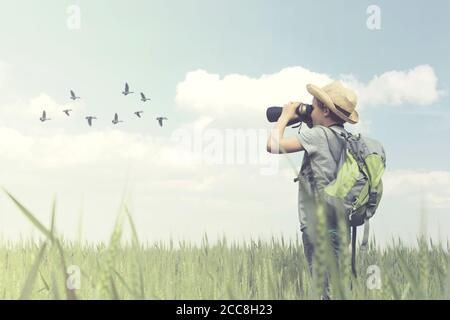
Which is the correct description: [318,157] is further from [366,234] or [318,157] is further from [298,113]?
[366,234]

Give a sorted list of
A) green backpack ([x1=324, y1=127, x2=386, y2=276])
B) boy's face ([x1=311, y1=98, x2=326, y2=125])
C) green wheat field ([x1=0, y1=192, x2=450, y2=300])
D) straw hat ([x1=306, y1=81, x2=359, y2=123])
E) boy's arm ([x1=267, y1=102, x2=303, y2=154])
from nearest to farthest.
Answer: green wheat field ([x1=0, y1=192, x2=450, y2=300]) < green backpack ([x1=324, y1=127, x2=386, y2=276]) < boy's arm ([x1=267, y1=102, x2=303, y2=154]) < straw hat ([x1=306, y1=81, x2=359, y2=123]) < boy's face ([x1=311, y1=98, x2=326, y2=125])

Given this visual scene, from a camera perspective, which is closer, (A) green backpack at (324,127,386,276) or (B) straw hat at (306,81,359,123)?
(A) green backpack at (324,127,386,276)

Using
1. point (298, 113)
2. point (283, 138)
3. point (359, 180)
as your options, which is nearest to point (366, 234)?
point (359, 180)

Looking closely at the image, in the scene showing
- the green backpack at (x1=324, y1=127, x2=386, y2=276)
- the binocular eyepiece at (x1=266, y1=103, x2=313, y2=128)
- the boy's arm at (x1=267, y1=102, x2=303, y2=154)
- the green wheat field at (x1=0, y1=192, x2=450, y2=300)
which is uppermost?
the binocular eyepiece at (x1=266, y1=103, x2=313, y2=128)

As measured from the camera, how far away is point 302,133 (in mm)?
4211

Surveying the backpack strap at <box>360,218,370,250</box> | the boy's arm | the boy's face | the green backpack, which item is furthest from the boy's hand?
the backpack strap at <box>360,218,370,250</box>

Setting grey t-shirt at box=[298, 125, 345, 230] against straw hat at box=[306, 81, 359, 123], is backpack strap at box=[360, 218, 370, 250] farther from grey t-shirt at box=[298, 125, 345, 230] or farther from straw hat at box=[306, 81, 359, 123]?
straw hat at box=[306, 81, 359, 123]

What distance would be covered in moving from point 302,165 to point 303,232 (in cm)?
51

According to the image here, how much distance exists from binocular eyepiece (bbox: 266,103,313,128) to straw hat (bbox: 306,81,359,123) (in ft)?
0.43

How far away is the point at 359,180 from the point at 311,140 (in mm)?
455

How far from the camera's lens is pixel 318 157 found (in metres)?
4.18

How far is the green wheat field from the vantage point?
2.22 meters
